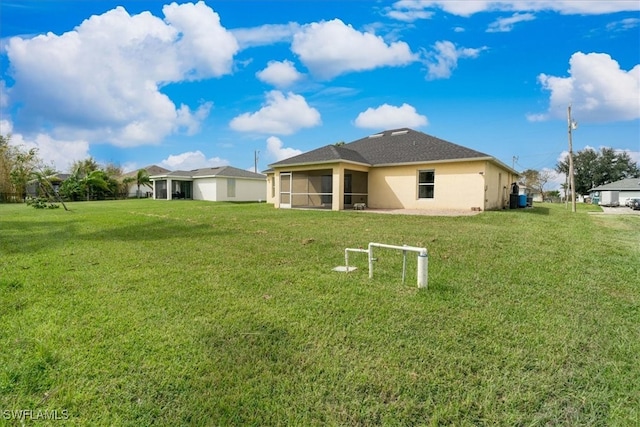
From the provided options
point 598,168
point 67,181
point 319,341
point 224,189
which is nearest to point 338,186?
point 319,341

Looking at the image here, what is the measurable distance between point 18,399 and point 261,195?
33090mm

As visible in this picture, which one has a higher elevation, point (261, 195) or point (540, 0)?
point (540, 0)

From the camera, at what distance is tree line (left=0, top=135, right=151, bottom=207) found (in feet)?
90.3

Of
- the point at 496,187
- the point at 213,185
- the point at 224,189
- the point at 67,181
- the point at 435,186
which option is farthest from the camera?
the point at 67,181

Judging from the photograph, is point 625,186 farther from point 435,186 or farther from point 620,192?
point 435,186

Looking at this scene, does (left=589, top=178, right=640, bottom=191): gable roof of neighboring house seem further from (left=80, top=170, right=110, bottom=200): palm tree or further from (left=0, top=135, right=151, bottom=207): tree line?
(left=80, top=170, right=110, bottom=200): palm tree

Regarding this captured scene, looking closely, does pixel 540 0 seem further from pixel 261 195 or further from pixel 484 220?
pixel 261 195

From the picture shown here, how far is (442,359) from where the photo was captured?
2.76 meters

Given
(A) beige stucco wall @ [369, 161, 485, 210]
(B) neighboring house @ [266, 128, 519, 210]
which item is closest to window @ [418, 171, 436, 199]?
(B) neighboring house @ [266, 128, 519, 210]

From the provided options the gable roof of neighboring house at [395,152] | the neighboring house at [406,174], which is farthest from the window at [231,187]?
the gable roof of neighboring house at [395,152]

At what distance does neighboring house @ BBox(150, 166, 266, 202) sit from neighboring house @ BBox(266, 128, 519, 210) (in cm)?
1222

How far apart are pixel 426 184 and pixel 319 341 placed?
15491 mm

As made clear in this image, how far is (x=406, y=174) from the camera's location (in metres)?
17.6

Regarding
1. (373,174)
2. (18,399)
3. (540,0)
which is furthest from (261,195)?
(18,399)
